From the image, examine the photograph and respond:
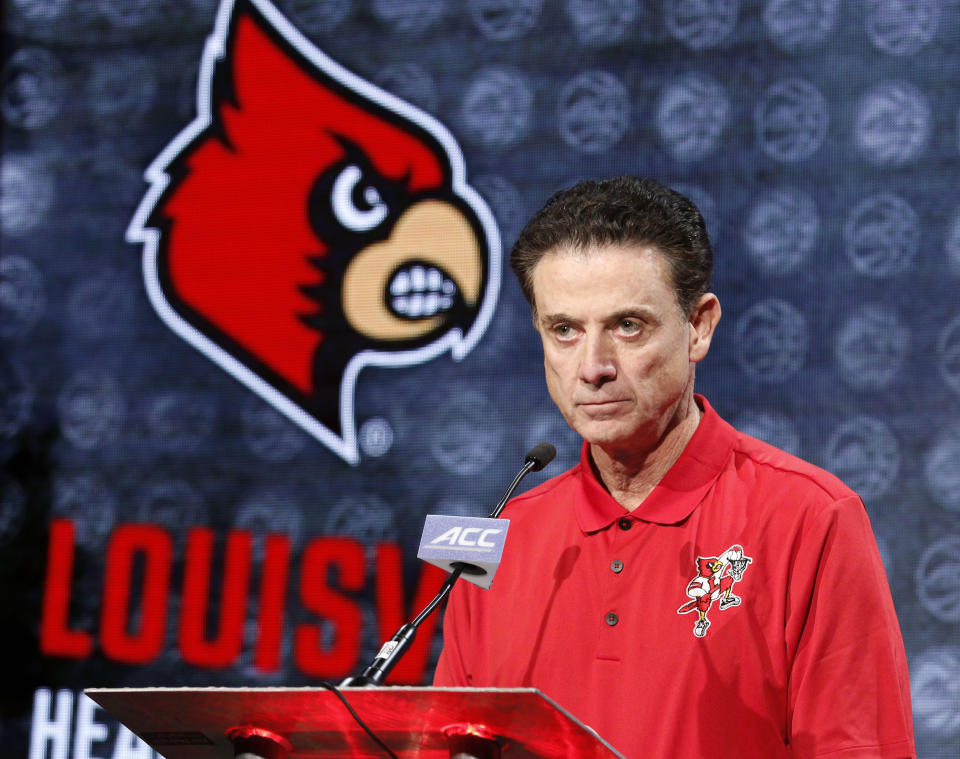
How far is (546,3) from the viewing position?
337cm

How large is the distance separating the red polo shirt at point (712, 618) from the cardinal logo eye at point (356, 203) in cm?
178

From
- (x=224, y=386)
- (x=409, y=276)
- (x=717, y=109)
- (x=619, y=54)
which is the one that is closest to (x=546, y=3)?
(x=619, y=54)

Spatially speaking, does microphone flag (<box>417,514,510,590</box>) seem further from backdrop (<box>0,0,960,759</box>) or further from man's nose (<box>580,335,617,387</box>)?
backdrop (<box>0,0,960,759</box>)

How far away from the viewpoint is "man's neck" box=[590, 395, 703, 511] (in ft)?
5.90

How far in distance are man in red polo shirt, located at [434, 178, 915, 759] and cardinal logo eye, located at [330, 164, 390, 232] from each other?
1.69 meters

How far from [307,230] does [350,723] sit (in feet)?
7.98

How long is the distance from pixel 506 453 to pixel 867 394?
0.93 metres

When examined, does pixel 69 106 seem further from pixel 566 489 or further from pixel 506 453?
pixel 566 489

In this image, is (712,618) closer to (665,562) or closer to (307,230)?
(665,562)

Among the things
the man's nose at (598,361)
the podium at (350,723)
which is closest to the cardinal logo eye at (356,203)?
the man's nose at (598,361)

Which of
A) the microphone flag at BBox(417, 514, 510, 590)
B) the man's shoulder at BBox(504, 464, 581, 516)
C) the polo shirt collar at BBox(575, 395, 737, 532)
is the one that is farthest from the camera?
the man's shoulder at BBox(504, 464, 581, 516)

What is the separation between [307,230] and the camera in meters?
3.51

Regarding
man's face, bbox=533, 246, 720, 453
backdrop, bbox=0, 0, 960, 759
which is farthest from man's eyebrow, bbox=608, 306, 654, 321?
backdrop, bbox=0, 0, 960, 759

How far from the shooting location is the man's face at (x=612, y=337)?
5.48ft
